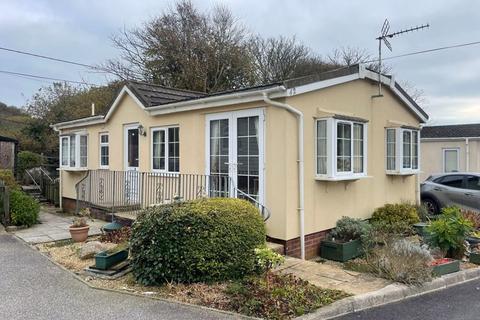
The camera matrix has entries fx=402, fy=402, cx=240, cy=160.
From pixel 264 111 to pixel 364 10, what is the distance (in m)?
6.55

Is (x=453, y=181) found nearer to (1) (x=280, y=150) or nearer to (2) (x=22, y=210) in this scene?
(1) (x=280, y=150)

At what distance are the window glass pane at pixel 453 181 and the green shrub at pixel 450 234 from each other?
6.18 m

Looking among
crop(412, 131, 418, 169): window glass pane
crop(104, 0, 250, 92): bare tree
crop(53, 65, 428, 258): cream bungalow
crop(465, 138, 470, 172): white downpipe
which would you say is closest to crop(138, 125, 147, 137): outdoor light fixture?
crop(53, 65, 428, 258): cream bungalow


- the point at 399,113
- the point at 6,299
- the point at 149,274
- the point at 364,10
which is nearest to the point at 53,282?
the point at 6,299

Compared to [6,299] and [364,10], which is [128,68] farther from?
[6,299]

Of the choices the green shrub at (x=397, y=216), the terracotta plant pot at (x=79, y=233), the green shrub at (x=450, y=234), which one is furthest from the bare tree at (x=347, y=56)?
the terracotta plant pot at (x=79, y=233)

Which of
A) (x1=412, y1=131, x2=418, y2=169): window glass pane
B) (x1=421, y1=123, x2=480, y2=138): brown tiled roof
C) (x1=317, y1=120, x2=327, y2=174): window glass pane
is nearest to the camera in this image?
(x1=317, y1=120, x2=327, y2=174): window glass pane

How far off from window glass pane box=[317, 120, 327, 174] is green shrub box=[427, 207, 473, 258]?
2257mm

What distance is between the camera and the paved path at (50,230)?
363 inches

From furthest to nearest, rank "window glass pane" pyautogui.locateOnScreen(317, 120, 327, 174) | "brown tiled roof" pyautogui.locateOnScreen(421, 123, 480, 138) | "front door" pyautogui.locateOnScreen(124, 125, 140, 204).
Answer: "brown tiled roof" pyautogui.locateOnScreen(421, 123, 480, 138) < "front door" pyautogui.locateOnScreen(124, 125, 140, 204) < "window glass pane" pyautogui.locateOnScreen(317, 120, 327, 174)

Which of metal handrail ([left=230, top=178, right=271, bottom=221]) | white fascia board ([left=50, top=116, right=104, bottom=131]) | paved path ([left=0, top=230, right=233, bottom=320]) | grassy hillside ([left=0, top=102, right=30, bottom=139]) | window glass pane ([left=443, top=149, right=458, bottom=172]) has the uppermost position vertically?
grassy hillside ([left=0, top=102, right=30, bottom=139])

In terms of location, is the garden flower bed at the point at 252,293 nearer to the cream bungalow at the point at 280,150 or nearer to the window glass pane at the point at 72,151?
the cream bungalow at the point at 280,150

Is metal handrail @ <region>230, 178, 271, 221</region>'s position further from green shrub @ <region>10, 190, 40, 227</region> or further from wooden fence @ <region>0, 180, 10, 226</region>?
wooden fence @ <region>0, 180, 10, 226</region>

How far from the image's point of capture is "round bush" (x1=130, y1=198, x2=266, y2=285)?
545 cm
